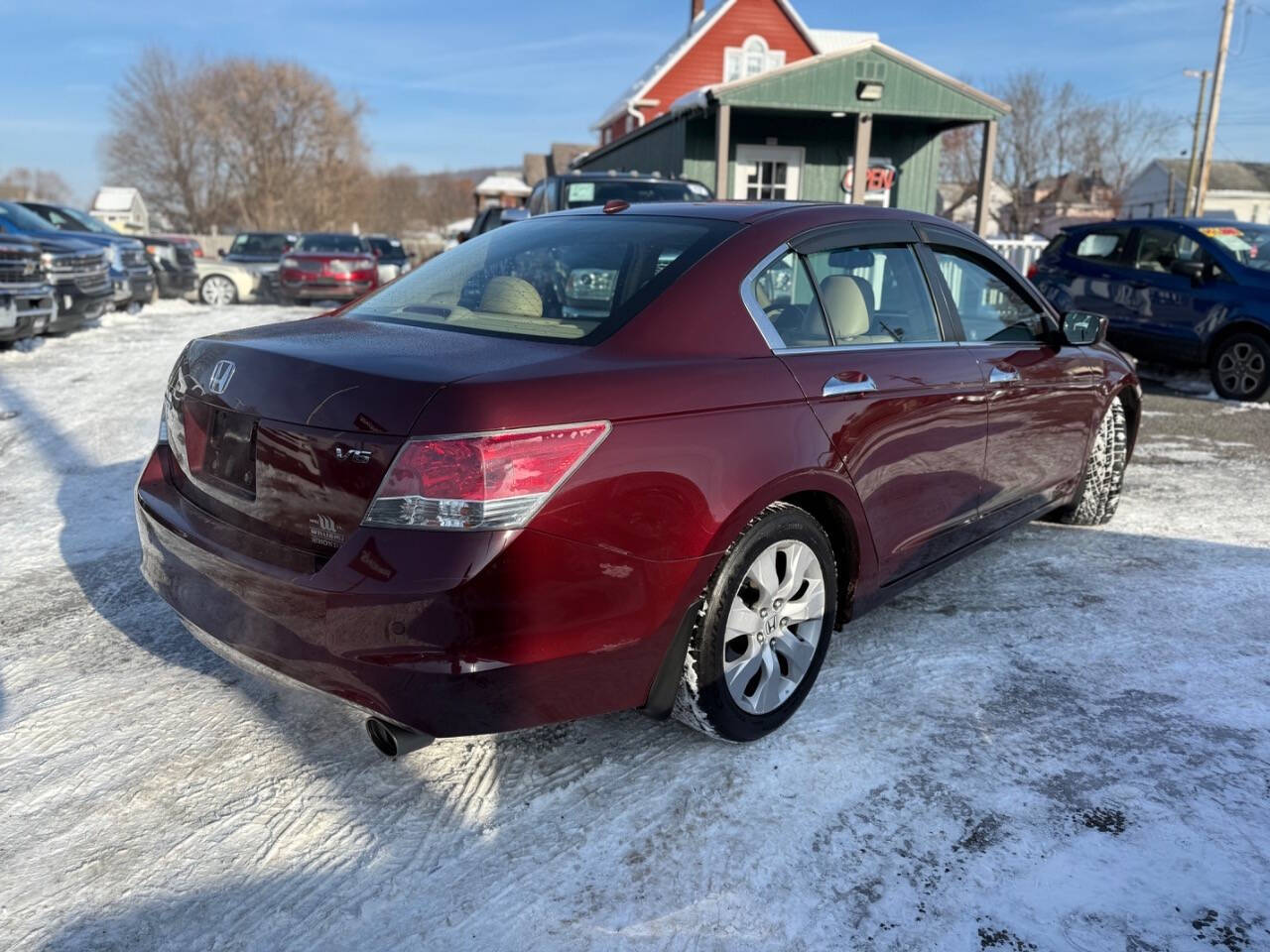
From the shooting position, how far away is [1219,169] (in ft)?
205

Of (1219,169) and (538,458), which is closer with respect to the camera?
(538,458)

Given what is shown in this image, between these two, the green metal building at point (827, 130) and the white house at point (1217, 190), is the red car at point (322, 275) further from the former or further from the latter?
the white house at point (1217, 190)

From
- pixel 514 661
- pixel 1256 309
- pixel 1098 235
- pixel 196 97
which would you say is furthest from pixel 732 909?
pixel 196 97

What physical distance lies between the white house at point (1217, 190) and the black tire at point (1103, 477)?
6027 cm

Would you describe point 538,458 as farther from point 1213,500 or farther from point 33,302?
point 33,302

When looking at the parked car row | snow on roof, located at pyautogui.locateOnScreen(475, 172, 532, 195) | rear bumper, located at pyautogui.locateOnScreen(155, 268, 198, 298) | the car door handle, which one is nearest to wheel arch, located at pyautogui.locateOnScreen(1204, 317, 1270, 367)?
the car door handle

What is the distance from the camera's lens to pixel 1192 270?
903cm

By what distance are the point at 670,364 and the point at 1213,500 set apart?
15.0 feet

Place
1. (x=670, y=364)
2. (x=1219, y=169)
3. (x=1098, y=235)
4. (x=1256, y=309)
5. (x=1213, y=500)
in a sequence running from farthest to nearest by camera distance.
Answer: (x=1219, y=169)
(x=1098, y=235)
(x=1256, y=309)
(x=1213, y=500)
(x=670, y=364)

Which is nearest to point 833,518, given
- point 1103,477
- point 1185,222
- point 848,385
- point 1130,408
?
point 848,385

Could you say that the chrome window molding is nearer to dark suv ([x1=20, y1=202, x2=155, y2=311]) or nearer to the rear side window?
the rear side window

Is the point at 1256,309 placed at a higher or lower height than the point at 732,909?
higher

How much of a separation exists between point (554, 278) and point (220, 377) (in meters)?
1.06

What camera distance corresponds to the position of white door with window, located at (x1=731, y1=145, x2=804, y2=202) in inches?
715
